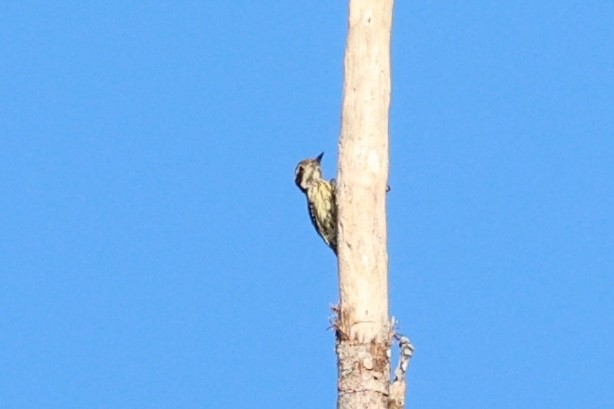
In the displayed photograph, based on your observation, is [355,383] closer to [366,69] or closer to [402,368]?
[402,368]

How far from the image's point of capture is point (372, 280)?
14977 millimetres

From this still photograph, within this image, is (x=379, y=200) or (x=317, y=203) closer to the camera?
(x=379, y=200)

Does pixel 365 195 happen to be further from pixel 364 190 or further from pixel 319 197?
pixel 319 197

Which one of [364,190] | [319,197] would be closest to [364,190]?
[364,190]

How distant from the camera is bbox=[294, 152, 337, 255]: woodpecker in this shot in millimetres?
15953

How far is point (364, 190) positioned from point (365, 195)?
0.12 feet

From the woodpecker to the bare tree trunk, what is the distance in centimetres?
72

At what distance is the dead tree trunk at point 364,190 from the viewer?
1489 cm

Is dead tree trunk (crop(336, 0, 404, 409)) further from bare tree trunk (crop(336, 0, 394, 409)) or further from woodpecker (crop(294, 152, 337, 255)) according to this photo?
woodpecker (crop(294, 152, 337, 255))

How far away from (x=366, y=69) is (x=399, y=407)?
2514 mm

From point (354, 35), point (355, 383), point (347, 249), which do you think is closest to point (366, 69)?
point (354, 35)

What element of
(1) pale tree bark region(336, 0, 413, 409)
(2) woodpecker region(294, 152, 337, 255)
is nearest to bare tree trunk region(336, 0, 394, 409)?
(1) pale tree bark region(336, 0, 413, 409)

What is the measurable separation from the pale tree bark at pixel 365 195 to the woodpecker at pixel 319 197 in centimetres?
72

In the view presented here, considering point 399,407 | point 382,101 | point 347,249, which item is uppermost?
point 382,101
